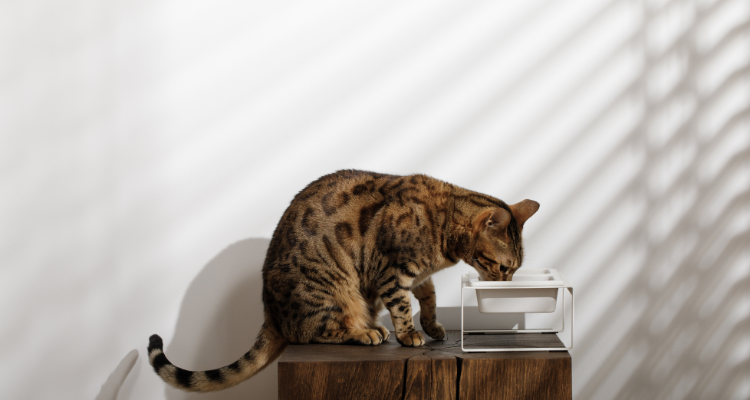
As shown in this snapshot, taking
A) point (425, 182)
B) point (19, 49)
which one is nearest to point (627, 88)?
point (425, 182)

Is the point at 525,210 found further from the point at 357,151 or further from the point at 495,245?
the point at 357,151

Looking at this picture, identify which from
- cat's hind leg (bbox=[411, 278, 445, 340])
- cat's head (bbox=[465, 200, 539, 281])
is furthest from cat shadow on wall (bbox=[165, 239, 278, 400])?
cat's head (bbox=[465, 200, 539, 281])

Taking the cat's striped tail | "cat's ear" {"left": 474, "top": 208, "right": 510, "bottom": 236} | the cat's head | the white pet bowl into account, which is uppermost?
"cat's ear" {"left": 474, "top": 208, "right": 510, "bottom": 236}

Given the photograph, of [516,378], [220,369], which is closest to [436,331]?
[516,378]

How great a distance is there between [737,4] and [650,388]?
4.88 ft

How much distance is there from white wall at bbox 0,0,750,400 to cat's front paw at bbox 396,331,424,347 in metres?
0.48

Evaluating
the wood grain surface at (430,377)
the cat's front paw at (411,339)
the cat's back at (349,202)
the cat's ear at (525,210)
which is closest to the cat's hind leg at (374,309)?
the cat's front paw at (411,339)

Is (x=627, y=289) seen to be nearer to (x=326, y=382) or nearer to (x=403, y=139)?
(x=403, y=139)

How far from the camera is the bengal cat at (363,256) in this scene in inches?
70.3

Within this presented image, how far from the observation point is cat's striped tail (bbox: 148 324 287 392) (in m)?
1.83

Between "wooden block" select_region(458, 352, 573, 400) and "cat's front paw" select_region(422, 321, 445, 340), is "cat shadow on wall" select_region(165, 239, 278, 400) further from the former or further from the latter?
"wooden block" select_region(458, 352, 573, 400)

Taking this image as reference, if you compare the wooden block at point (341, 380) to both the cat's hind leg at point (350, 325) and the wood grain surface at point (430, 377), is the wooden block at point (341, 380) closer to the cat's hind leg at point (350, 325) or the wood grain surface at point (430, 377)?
the wood grain surface at point (430, 377)

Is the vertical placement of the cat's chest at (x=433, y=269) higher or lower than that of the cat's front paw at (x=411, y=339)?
higher

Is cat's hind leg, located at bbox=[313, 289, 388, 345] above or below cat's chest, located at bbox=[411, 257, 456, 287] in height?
below
